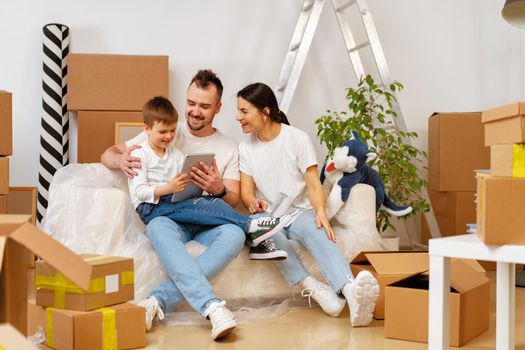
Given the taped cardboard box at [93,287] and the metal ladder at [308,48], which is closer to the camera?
the taped cardboard box at [93,287]

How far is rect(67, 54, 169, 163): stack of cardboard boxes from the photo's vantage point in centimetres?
367

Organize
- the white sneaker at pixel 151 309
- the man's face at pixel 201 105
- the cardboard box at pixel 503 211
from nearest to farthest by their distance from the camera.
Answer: the cardboard box at pixel 503 211 → the white sneaker at pixel 151 309 → the man's face at pixel 201 105

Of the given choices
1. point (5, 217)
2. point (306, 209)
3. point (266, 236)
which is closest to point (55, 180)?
point (266, 236)

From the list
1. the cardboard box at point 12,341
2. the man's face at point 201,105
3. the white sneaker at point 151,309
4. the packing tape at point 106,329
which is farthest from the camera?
the man's face at point 201,105

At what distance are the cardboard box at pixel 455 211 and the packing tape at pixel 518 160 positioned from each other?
2345 millimetres

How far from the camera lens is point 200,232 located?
2.68 metres

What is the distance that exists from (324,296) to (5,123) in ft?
6.02

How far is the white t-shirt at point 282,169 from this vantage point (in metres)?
2.83

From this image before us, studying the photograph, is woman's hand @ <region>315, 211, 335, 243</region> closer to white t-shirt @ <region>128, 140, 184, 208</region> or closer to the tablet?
the tablet

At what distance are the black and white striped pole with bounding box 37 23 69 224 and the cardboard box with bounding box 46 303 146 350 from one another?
6.17 feet

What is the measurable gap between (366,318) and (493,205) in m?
0.99

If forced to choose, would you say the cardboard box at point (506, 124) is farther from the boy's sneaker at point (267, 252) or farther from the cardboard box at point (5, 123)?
the cardboard box at point (5, 123)

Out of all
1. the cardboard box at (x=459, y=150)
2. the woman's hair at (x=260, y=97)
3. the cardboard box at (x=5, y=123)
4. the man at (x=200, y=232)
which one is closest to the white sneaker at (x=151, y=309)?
the man at (x=200, y=232)

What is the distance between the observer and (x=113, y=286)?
84.3 inches
